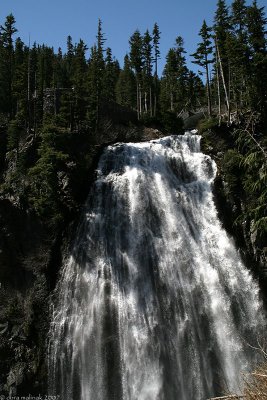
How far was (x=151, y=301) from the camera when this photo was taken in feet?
65.0

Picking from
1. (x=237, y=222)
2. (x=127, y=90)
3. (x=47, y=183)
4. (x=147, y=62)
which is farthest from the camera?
(x=127, y=90)

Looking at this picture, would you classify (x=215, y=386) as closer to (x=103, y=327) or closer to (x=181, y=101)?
(x=103, y=327)

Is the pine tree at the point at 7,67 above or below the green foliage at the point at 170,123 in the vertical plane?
above

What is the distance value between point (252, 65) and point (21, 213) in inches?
997

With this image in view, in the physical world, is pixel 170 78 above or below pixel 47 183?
above

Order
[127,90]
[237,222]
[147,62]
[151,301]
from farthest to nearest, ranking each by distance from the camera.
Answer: [127,90], [147,62], [151,301], [237,222]

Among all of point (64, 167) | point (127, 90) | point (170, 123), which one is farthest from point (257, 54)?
point (127, 90)

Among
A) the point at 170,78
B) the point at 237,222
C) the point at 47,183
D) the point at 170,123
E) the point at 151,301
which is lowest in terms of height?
the point at 151,301

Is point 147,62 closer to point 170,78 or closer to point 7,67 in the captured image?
point 170,78

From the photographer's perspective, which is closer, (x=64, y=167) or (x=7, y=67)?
(x=64, y=167)

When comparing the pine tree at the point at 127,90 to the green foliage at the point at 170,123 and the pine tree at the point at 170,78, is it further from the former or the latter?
the green foliage at the point at 170,123

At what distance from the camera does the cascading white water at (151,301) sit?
1756cm

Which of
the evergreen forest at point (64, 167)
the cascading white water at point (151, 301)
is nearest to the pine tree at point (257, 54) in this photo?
the evergreen forest at point (64, 167)

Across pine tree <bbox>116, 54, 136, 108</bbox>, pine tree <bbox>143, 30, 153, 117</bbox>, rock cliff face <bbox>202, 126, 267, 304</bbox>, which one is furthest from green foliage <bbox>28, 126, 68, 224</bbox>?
pine tree <bbox>116, 54, 136, 108</bbox>
